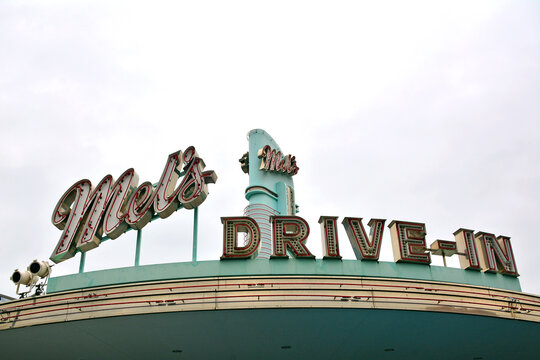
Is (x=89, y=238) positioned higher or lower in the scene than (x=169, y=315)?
higher

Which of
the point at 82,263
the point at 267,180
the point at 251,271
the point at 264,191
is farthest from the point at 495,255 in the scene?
the point at 82,263

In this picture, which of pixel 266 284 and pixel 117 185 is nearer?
pixel 266 284

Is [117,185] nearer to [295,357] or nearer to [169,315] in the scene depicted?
[169,315]

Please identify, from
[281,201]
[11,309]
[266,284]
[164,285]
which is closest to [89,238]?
[11,309]

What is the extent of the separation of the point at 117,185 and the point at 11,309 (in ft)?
18.5

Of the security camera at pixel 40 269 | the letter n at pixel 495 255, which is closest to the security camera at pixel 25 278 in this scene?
the security camera at pixel 40 269

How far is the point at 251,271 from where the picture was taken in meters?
16.2

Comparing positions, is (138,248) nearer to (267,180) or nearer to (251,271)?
(251,271)

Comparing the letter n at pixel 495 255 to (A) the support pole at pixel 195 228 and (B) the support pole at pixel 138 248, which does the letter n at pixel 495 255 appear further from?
(B) the support pole at pixel 138 248

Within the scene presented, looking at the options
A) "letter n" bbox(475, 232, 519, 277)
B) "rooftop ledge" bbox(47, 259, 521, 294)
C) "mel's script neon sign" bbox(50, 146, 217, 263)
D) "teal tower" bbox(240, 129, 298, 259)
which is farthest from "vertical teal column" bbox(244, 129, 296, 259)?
"letter n" bbox(475, 232, 519, 277)

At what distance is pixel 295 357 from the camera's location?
19328 millimetres

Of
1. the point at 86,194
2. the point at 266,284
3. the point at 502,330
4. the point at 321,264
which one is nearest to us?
the point at 266,284

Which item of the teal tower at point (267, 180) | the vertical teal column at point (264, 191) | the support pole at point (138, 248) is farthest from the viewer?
the teal tower at point (267, 180)

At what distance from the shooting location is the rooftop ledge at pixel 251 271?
16156 millimetres
